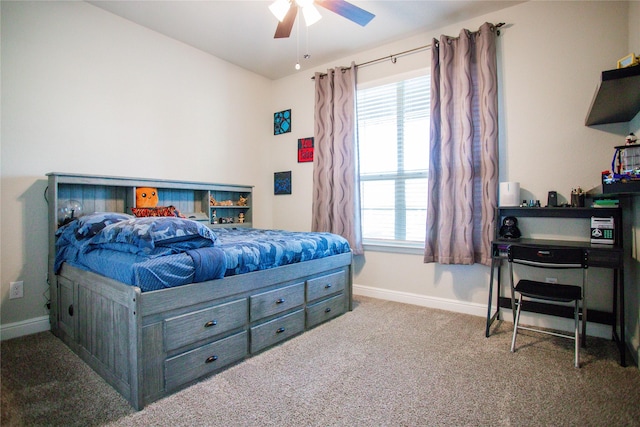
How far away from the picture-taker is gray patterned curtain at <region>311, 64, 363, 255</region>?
354 centimetres

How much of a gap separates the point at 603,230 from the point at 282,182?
10.8 feet

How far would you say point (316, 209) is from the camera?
3801 millimetres

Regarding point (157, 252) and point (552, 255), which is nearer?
point (157, 252)

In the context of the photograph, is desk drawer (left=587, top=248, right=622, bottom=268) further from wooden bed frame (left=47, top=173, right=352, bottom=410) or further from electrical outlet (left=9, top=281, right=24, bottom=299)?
electrical outlet (left=9, top=281, right=24, bottom=299)

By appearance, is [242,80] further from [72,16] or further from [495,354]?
[495,354]

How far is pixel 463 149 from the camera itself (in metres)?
2.86

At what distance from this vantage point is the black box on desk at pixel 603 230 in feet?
7.49

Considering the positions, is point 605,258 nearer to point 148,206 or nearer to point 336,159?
point 336,159

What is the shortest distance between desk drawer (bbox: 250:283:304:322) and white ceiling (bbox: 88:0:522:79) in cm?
240

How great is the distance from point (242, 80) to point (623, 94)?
3.68 meters

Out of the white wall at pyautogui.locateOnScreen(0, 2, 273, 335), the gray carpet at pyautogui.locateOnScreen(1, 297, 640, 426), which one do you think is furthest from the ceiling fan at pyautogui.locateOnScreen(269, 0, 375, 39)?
the gray carpet at pyautogui.locateOnScreen(1, 297, 640, 426)

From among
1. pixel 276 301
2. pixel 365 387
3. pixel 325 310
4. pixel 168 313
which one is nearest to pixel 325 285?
pixel 325 310

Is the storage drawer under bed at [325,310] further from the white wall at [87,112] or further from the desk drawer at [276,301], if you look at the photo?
the white wall at [87,112]

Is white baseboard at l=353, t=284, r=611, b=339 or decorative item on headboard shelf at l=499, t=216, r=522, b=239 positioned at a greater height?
decorative item on headboard shelf at l=499, t=216, r=522, b=239
